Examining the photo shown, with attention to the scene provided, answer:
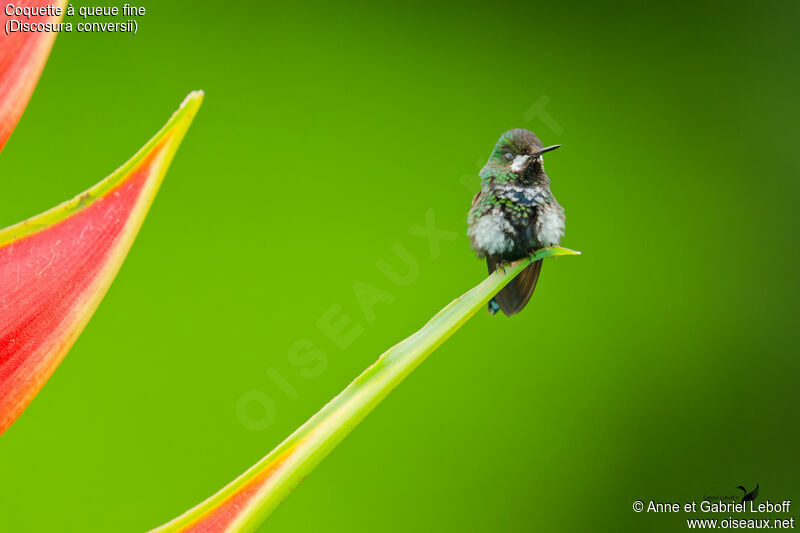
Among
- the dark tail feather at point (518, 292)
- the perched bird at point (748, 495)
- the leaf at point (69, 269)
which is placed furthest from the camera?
the perched bird at point (748, 495)

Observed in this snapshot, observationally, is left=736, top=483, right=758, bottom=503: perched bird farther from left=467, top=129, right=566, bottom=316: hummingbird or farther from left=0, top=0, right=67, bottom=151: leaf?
left=0, top=0, right=67, bottom=151: leaf

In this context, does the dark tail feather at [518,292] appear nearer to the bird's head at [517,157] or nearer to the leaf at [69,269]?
the bird's head at [517,157]

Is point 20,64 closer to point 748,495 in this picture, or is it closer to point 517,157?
point 517,157

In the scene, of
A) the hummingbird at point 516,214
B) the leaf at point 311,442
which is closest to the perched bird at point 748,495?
the hummingbird at point 516,214

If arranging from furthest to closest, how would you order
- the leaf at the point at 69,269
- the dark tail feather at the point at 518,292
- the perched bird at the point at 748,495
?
the perched bird at the point at 748,495 → the dark tail feather at the point at 518,292 → the leaf at the point at 69,269

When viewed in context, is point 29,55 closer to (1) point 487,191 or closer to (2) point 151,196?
(2) point 151,196

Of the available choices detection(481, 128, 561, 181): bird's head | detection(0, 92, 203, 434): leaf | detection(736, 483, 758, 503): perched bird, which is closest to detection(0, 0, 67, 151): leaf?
detection(0, 92, 203, 434): leaf

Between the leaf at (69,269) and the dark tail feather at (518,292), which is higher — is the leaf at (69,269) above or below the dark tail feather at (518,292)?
below

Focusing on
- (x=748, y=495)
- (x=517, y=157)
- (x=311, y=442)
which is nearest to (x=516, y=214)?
(x=517, y=157)
